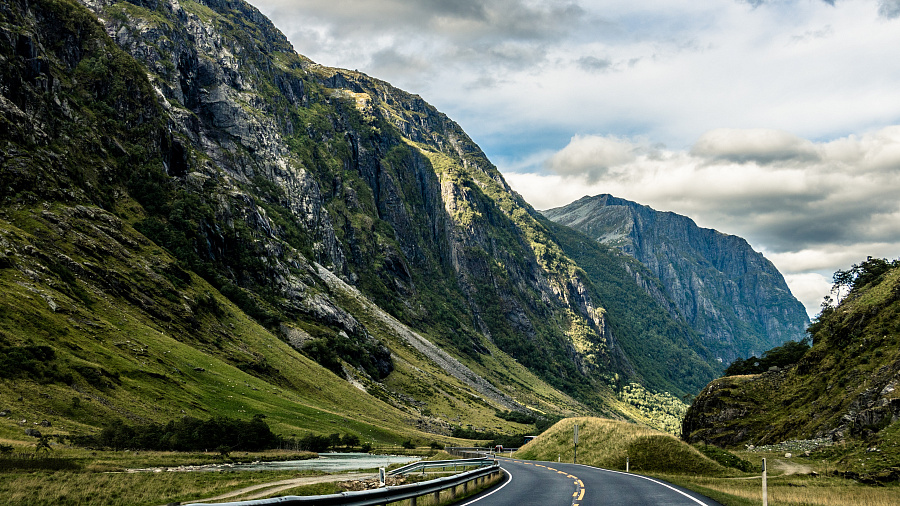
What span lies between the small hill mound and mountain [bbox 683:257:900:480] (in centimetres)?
1035

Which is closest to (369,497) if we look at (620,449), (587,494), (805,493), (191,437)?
(587,494)

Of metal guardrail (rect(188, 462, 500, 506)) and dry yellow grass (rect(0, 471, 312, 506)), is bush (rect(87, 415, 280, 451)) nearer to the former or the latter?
dry yellow grass (rect(0, 471, 312, 506))

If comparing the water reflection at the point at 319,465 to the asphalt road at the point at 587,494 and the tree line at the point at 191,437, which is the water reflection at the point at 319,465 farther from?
the asphalt road at the point at 587,494

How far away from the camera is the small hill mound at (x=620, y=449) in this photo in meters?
44.3

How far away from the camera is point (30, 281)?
313 feet

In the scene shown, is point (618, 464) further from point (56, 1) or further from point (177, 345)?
point (56, 1)

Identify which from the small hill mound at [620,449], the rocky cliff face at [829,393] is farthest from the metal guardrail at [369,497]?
the rocky cliff face at [829,393]

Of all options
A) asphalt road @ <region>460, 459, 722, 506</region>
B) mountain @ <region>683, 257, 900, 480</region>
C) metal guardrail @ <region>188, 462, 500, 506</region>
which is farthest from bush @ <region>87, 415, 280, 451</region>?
mountain @ <region>683, 257, 900, 480</region>

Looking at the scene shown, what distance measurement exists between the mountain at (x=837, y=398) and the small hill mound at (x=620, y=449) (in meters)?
10.4

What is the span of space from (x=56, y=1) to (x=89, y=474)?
707 ft

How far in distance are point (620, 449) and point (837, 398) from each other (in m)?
30.4

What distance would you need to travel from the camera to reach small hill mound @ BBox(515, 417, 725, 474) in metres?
44.3

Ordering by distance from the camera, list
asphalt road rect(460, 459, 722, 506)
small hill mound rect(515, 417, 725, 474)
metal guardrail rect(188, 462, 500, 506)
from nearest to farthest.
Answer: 1. metal guardrail rect(188, 462, 500, 506)
2. asphalt road rect(460, 459, 722, 506)
3. small hill mound rect(515, 417, 725, 474)

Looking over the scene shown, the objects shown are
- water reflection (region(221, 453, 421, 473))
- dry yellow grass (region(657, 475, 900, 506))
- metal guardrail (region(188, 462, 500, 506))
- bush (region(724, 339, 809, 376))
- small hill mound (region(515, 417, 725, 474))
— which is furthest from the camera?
bush (region(724, 339, 809, 376))
